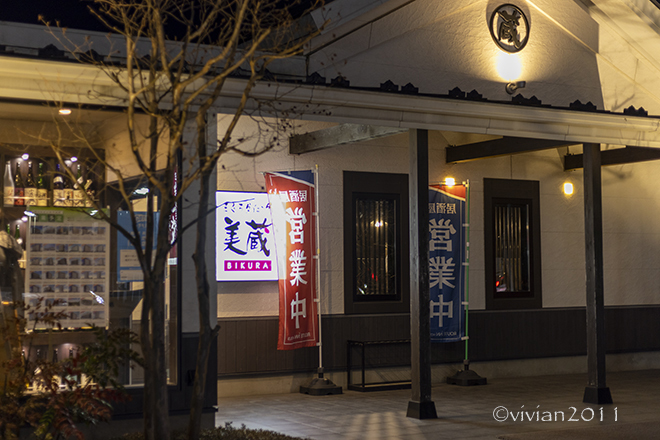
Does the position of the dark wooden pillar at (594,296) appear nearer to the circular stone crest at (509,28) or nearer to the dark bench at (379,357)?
the circular stone crest at (509,28)

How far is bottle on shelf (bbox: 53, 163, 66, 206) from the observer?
6.19 m

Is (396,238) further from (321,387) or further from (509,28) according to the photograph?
(509,28)

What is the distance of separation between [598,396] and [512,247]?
343cm

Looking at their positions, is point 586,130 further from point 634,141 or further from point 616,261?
point 616,261

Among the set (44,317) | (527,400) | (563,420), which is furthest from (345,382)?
(44,317)

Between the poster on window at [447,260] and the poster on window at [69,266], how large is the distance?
4897mm

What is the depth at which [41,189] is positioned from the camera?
616 centimetres

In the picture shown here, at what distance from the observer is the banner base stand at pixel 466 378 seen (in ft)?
33.5

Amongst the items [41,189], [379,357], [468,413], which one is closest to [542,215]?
[379,357]

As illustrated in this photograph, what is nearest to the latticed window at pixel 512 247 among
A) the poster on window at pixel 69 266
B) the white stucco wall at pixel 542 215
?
the white stucco wall at pixel 542 215

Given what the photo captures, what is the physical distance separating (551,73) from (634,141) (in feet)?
4.76

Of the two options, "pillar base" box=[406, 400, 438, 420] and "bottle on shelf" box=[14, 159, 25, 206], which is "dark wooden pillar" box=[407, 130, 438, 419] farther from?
A: "bottle on shelf" box=[14, 159, 25, 206]

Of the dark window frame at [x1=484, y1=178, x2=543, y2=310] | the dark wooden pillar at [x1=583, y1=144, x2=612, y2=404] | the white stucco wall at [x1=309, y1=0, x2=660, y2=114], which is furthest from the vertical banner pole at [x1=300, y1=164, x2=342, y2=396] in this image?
the dark wooden pillar at [x1=583, y1=144, x2=612, y2=404]

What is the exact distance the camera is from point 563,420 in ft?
24.9
